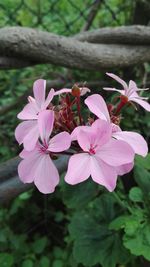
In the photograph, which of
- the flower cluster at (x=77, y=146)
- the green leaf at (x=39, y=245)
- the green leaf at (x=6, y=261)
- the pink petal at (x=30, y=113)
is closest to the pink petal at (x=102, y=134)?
the flower cluster at (x=77, y=146)

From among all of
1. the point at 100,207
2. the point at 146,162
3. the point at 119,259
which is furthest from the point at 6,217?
the point at 146,162

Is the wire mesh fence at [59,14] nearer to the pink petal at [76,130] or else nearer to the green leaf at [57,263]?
the green leaf at [57,263]

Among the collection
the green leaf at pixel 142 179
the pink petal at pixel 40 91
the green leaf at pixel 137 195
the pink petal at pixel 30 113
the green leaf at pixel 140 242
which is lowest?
the green leaf at pixel 140 242

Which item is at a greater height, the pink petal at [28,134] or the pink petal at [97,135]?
the pink petal at [97,135]

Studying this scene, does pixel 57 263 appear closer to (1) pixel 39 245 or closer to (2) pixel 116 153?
(1) pixel 39 245

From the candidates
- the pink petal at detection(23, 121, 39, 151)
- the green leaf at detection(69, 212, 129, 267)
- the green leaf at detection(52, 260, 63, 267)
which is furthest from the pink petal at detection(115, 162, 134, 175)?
the green leaf at detection(52, 260, 63, 267)

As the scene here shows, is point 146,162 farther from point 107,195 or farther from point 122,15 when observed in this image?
point 122,15

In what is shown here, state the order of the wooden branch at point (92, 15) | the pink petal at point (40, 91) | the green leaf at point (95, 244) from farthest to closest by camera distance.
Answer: the wooden branch at point (92, 15) < the green leaf at point (95, 244) < the pink petal at point (40, 91)
